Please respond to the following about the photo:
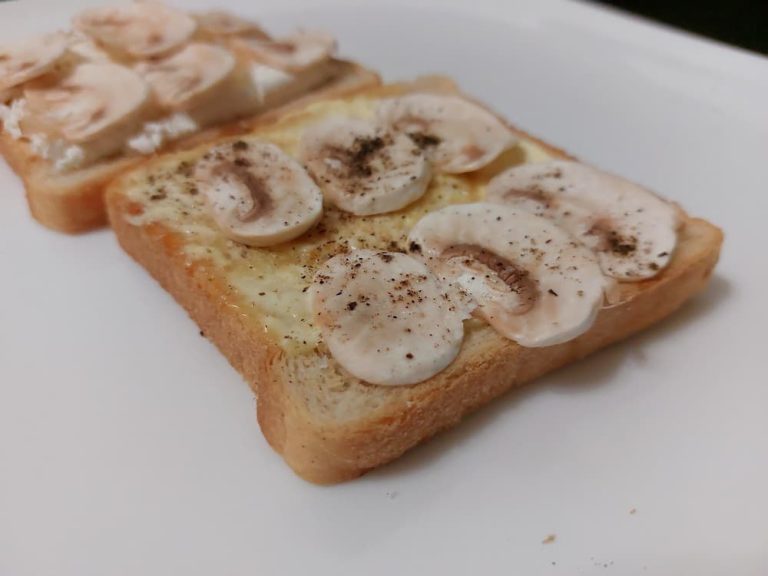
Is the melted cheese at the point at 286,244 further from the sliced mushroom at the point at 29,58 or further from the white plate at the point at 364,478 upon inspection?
the sliced mushroom at the point at 29,58

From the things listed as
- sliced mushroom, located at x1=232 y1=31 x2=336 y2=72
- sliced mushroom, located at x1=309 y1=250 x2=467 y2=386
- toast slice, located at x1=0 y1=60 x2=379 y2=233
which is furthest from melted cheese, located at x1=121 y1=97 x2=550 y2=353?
sliced mushroom, located at x1=232 y1=31 x2=336 y2=72

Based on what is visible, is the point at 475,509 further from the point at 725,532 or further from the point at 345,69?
the point at 345,69

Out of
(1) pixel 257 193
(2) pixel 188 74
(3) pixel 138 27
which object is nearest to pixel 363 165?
(1) pixel 257 193

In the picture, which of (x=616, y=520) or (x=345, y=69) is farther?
(x=345, y=69)

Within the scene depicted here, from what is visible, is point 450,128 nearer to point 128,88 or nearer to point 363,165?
point 363,165

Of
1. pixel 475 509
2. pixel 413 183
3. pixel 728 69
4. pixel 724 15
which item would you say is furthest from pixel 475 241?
pixel 724 15

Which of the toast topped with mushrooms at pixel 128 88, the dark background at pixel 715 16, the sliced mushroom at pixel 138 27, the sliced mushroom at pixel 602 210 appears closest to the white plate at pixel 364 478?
the toast topped with mushrooms at pixel 128 88

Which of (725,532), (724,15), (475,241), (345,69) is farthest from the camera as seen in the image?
(724,15)
